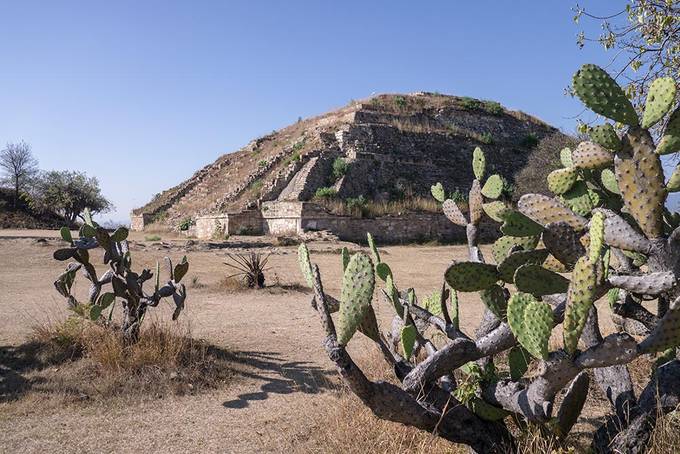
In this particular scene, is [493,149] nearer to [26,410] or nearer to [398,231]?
[398,231]

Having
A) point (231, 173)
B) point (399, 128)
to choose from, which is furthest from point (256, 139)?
point (399, 128)

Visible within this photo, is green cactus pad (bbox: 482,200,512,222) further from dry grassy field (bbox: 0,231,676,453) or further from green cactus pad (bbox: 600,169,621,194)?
dry grassy field (bbox: 0,231,676,453)

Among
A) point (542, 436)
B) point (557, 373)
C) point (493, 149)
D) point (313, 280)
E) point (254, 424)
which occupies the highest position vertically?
point (493, 149)

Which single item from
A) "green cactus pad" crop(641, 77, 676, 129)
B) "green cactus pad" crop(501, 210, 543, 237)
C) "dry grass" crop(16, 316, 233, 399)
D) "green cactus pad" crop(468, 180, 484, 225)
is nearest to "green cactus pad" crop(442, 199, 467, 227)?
"green cactus pad" crop(468, 180, 484, 225)

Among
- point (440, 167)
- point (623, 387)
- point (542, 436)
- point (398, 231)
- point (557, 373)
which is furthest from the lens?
point (440, 167)

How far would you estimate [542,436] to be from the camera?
2.84 m

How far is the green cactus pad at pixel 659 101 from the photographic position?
2.68 meters

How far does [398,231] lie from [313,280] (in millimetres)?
20442

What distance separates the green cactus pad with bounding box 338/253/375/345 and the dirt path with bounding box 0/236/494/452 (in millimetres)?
1335

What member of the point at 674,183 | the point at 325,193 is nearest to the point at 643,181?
the point at 674,183

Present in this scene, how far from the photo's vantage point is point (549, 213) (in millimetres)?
2975

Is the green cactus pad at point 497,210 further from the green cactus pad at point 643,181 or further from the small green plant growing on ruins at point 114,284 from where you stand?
the small green plant growing on ruins at point 114,284

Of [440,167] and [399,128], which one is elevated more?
[399,128]

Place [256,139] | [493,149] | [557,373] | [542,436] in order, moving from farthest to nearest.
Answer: [256,139] → [493,149] → [542,436] → [557,373]
